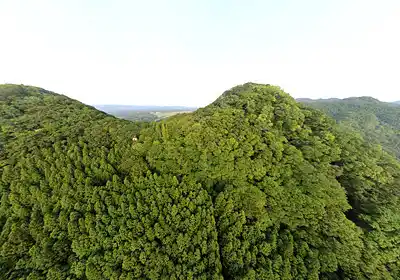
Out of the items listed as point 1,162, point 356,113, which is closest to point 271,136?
point 1,162

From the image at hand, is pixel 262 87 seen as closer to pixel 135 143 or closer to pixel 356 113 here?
pixel 135 143

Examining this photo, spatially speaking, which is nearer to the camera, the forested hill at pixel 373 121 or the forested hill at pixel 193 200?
the forested hill at pixel 193 200

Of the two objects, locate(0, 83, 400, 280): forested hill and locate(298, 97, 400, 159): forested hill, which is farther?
locate(298, 97, 400, 159): forested hill

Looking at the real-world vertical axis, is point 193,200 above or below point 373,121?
below

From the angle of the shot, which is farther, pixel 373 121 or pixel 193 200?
pixel 373 121
